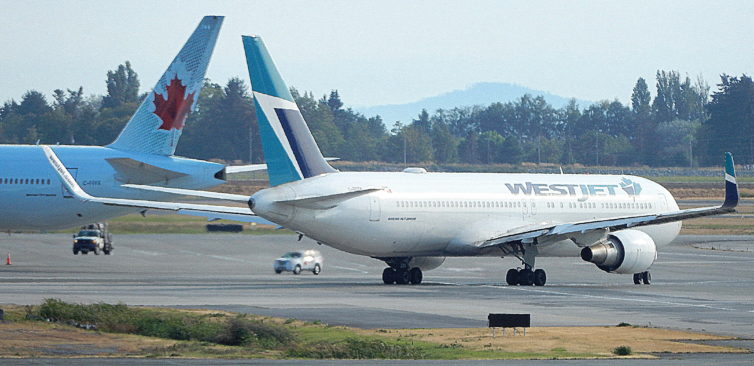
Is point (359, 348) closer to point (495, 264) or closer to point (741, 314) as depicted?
point (741, 314)

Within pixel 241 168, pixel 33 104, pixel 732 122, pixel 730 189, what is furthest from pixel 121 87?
pixel 730 189

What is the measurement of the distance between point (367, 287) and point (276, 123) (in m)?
7.14

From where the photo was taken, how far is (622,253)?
44125mm

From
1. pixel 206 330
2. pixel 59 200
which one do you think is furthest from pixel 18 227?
pixel 206 330

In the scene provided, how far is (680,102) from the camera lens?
186 meters

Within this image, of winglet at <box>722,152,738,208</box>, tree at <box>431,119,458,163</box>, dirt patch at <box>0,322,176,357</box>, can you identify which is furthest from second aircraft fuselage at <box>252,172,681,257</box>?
tree at <box>431,119,458,163</box>

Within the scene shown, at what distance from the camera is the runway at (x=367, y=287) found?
105ft

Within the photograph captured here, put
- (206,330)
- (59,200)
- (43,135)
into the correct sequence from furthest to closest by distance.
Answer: (43,135) < (59,200) < (206,330)

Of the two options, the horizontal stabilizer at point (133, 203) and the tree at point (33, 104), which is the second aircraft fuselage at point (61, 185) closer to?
the horizontal stabilizer at point (133, 203)

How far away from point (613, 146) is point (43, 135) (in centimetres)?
6022

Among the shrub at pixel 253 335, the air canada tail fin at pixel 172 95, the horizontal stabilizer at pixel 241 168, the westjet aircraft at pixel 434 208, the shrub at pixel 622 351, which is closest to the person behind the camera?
the shrub at pixel 622 351

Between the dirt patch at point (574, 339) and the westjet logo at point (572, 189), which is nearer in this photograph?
the dirt patch at point (574, 339)

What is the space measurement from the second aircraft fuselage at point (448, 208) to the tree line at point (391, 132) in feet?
205

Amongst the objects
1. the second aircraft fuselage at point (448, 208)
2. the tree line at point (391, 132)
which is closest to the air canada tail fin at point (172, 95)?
the second aircraft fuselage at point (448, 208)
